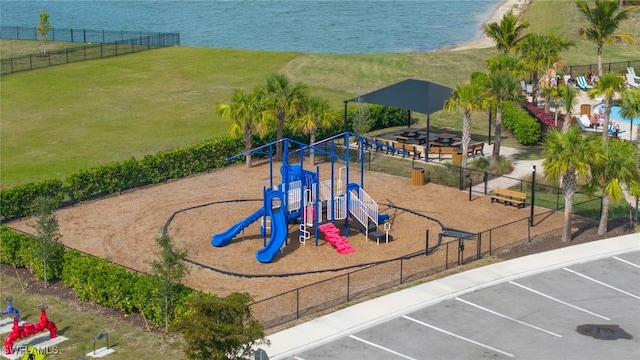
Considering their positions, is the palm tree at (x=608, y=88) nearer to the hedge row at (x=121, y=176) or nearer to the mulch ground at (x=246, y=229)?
the mulch ground at (x=246, y=229)

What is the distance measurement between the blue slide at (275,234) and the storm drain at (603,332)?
471 inches

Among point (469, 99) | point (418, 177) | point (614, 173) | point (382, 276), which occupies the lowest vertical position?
point (382, 276)

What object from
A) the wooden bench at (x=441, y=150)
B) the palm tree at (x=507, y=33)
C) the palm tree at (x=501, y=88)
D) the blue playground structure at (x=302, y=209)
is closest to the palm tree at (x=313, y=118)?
the wooden bench at (x=441, y=150)

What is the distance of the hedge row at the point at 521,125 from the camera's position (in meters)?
54.4

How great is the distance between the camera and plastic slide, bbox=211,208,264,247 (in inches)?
1527

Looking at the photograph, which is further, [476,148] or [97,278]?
[476,148]

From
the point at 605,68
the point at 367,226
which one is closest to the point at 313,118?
the point at 367,226

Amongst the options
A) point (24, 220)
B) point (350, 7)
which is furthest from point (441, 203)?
point (350, 7)

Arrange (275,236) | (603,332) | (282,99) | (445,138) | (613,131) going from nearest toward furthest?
(603,332)
(275,236)
(282,99)
(445,138)
(613,131)

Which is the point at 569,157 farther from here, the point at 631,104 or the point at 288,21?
the point at 288,21

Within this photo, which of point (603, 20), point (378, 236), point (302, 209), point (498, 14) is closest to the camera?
point (302, 209)

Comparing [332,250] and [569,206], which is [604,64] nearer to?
[569,206]

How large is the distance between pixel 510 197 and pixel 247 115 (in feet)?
45.0

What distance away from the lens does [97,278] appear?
109 feet
